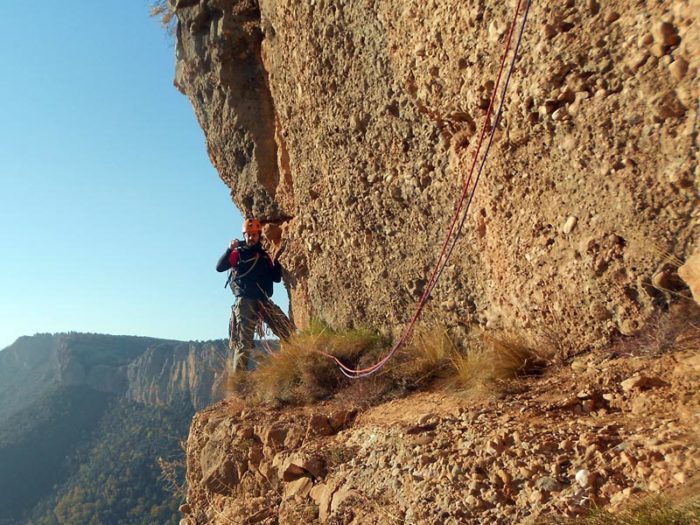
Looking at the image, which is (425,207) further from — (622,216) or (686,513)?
(686,513)

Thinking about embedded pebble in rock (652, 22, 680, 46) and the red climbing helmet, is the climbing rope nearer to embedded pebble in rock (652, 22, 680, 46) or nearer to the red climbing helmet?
embedded pebble in rock (652, 22, 680, 46)

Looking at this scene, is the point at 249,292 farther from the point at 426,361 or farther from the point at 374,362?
the point at 426,361

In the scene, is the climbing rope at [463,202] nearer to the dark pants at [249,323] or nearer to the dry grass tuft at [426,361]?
the dry grass tuft at [426,361]

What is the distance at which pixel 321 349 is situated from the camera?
592cm

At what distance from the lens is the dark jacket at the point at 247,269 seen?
7129 millimetres

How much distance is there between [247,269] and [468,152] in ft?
10.6

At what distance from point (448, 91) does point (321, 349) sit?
251 centimetres

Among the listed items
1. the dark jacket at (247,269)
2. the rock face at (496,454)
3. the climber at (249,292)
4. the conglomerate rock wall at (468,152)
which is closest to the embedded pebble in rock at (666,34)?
the conglomerate rock wall at (468,152)

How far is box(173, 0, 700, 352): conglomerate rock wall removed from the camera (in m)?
3.45

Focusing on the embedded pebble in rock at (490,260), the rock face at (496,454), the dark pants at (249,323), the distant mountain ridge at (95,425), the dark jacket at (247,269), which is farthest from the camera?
the distant mountain ridge at (95,425)

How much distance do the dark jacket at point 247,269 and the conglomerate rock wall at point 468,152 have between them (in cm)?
31

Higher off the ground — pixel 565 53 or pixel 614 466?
pixel 565 53

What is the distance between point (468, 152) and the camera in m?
4.71

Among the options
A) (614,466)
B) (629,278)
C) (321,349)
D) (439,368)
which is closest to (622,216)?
(629,278)
